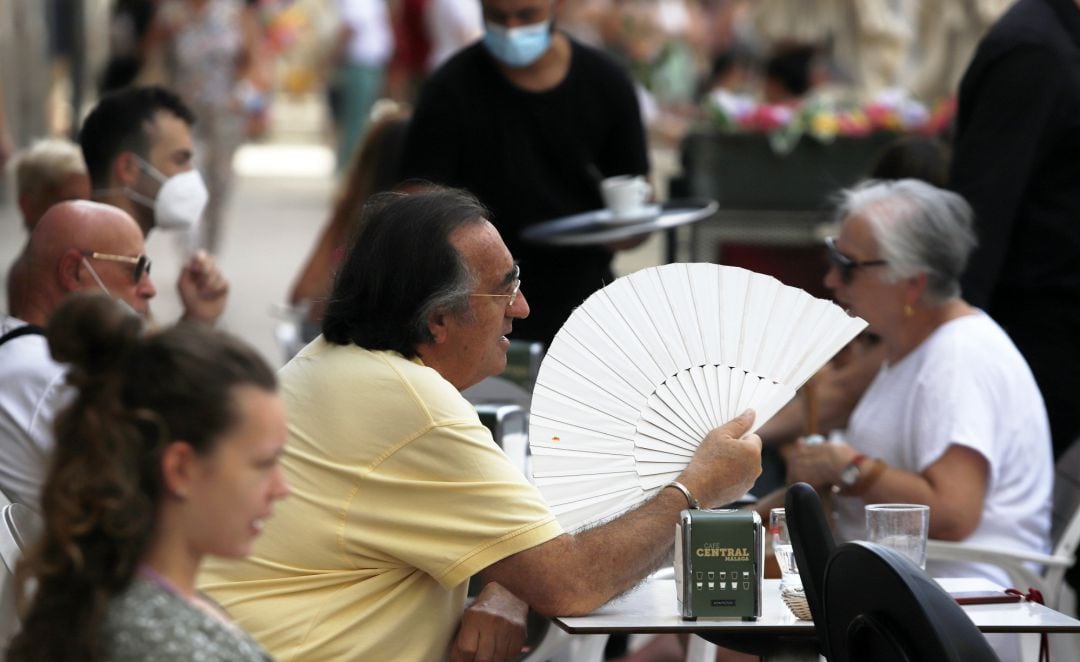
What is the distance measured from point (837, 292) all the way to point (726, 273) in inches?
47.3

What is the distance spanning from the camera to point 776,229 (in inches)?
284

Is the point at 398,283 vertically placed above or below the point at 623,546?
above

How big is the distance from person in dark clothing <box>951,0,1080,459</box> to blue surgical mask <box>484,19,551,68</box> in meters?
1.27

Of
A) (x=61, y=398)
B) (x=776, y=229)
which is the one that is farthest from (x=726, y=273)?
(x=776, y=229)

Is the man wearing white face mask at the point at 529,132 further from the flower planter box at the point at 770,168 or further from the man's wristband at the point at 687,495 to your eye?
the flower planter box at the point at 770,168

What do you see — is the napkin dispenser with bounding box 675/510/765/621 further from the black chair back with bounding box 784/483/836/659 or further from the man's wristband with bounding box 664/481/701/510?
the black chair back with bounding box 784/483/836/659

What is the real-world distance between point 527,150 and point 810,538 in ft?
9.07

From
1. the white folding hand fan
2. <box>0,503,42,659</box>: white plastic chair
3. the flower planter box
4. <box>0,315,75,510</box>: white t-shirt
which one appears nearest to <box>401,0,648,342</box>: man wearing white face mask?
<box>0,315,75,510</box>: white t-shirt

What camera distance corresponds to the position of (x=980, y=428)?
366cm

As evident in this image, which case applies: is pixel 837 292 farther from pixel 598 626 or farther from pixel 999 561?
pixel 598 626

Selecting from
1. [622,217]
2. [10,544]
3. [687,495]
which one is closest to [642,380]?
[687,495]

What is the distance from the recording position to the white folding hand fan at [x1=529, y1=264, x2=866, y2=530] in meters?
2.82

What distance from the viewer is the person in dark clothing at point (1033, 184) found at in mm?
4180

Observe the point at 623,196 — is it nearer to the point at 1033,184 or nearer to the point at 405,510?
the point at 1033,184
